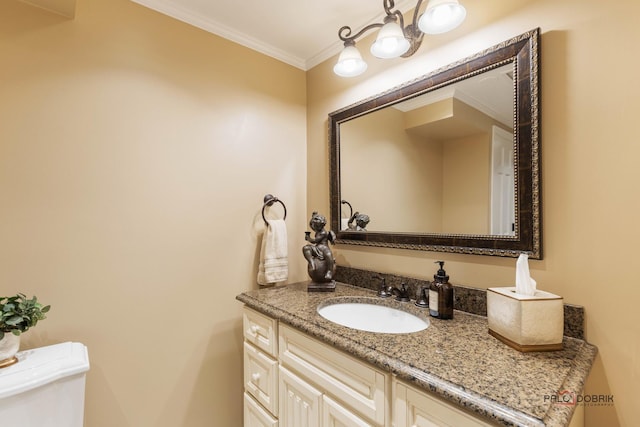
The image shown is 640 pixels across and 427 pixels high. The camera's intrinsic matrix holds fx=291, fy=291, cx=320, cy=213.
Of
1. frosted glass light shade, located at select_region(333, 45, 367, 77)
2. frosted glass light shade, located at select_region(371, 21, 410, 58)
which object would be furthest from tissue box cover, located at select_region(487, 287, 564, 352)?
frosted glass light shade, located at select_region(333, 45, 367, 77)

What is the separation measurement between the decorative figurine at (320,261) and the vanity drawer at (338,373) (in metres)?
0.38

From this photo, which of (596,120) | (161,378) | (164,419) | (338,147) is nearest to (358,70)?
(338,147)

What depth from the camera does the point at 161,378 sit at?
1.43 metres

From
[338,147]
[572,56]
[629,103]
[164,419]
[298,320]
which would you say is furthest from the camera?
[338,147]

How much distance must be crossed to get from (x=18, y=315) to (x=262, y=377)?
35.8 inches

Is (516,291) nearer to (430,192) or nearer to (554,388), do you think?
(554,388)

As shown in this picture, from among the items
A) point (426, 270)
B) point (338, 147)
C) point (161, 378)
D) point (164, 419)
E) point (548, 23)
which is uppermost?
point (548, 23)

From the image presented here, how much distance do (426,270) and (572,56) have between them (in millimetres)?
923

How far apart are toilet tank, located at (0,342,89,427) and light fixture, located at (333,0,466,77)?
168 centimetres

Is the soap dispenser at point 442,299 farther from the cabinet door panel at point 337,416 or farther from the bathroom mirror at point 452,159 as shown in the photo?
the cabinet door panel at point 337,416

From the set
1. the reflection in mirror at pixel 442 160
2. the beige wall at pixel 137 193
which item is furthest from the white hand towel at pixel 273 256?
the reflection in mirror at pixel 442 160

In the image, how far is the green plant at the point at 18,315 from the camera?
0.97 m

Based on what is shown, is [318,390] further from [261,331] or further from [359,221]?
[359,221]

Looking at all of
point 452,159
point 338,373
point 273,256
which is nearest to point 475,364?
point 338,373
